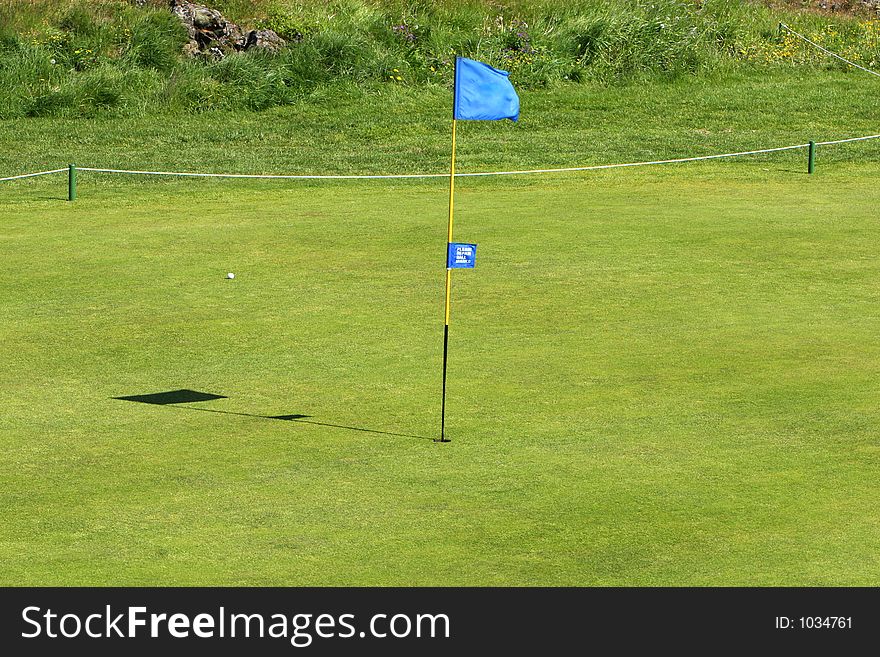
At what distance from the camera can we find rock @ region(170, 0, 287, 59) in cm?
3531

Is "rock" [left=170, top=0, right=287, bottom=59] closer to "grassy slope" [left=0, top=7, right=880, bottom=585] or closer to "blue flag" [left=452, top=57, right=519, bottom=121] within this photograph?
"grassy slope" [left=0, top=7, right=880, bottom=585]

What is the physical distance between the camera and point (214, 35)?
117ft

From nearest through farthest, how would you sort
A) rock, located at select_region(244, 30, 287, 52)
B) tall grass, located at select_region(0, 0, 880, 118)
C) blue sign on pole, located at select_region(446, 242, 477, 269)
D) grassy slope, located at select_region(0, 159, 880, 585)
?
grassy slope, located at select_region(0, 159, 880, 585) < blue sign on pole, located at select_region(446, 242, 477, 269) < tall grass, located at select_region(0, 0, 880, 118) < rock, located at select_region(244, 30, 287, 52)

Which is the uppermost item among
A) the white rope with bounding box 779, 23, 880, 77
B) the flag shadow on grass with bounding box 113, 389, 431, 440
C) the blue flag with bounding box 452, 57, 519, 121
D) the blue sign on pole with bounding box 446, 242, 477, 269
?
the blue flag with bounding box 452, 57, 519, 121

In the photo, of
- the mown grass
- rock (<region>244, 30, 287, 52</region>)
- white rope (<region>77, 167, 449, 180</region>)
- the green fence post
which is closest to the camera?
the green fence post

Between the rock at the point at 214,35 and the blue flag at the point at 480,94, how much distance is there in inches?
887

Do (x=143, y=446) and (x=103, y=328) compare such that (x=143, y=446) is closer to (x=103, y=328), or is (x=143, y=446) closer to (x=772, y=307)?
(x=103, y=328)

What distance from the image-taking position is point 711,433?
13133mm

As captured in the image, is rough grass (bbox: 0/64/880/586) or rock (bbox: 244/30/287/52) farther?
rock (bbox: 244/30/287/52)

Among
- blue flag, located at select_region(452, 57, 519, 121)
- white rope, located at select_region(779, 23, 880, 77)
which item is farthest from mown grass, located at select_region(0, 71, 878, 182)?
blue flag, located at select_region(452, 57, 519, 121)

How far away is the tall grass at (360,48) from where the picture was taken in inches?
1326

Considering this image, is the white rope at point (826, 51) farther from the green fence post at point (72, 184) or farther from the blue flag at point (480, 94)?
the blue flag at point (480, 94)

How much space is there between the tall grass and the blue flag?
21.1 meters

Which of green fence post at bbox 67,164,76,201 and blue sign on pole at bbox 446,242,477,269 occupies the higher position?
blue sign on pole at bbox 446,242,477,269
